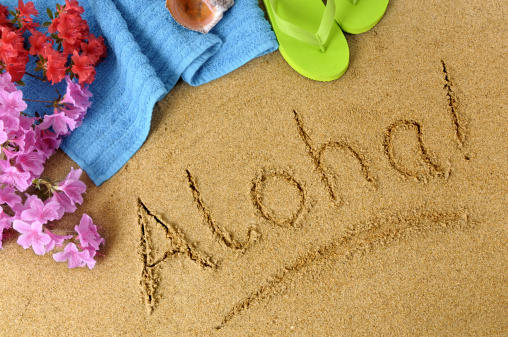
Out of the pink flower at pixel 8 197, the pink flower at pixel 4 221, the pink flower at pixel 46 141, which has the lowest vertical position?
the pink flower at pixel 4 221

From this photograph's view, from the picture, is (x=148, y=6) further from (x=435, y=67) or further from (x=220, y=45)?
(x=435, y=67)

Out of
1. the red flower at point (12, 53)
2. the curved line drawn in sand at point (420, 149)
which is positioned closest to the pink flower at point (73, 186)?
the red flower at point (12, 53)

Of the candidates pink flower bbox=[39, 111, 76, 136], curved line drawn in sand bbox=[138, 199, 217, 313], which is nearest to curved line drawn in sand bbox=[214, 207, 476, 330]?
curved line drawn in sand bbox=[138, 199, 217, 313]

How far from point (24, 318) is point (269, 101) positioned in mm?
722

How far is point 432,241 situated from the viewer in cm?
81

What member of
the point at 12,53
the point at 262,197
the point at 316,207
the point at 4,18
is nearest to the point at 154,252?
the point at 262,197

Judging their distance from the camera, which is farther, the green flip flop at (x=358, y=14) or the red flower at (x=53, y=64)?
the green flip flop at (x=358, y=14)

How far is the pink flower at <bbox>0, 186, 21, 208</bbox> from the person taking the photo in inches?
29.9

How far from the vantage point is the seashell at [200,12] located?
84cm

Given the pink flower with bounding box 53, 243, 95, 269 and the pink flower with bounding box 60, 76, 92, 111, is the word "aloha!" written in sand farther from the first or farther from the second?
the pink flower with bounding box 60, 76, 92, 111

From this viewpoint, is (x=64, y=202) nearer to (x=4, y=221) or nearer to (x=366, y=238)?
(x=4, y=221)

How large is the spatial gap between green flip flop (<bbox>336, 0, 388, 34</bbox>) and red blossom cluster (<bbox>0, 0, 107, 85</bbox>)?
0.56m

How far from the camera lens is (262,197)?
0.85 meters

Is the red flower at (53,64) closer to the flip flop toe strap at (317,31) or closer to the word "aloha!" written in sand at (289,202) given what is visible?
the word "aloha!" written in sand at (289,202)
